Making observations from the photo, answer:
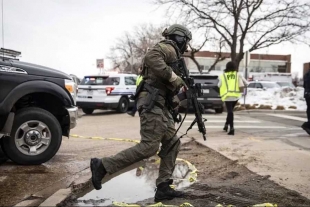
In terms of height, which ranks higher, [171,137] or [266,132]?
[171,137]

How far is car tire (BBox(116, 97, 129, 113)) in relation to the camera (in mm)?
15642

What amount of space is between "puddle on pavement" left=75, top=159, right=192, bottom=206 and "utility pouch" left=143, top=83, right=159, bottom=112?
3.30 ft

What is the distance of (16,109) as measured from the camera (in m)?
5.57

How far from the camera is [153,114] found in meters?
3.91

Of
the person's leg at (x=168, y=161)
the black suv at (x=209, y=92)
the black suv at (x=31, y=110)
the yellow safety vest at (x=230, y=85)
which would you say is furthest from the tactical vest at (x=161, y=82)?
the black suv at (x=209, y=92)

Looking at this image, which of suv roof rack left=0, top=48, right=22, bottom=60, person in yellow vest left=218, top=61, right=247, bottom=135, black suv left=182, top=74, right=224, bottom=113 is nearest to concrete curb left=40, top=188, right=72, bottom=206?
suv roof rack left=0, top=48, right=22, bottom=60

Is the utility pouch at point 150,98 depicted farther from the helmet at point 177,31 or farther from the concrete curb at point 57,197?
the concrete curb at point 57,197

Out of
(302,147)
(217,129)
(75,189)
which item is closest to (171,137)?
(75,189)

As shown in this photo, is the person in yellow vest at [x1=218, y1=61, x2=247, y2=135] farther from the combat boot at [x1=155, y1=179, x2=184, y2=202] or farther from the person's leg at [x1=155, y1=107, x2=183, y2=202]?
the combat boot at [x1=155, y1=179, x2=184, y2=202]

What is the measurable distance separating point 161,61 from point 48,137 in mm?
2540

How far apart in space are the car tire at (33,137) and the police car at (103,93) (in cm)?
958

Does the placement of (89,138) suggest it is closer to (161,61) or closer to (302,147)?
(302,147)

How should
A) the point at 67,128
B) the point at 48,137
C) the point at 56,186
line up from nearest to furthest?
the point at 56,186 → the point at 48,137 → the point at 67,128

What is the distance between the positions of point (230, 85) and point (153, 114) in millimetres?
5125
